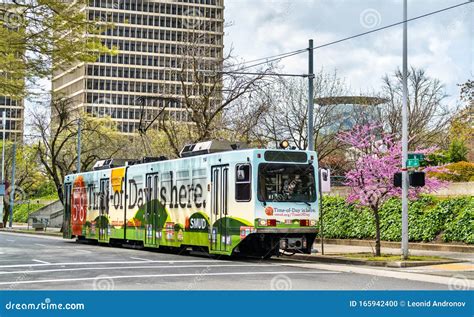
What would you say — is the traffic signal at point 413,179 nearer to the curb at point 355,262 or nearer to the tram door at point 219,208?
the curb at point 355,262

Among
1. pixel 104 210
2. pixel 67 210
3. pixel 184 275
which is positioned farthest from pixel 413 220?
pixel 67 210

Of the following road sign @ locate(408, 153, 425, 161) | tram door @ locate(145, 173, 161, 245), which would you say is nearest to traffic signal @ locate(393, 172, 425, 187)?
road sign @ locate(408, 153, 425, 161)

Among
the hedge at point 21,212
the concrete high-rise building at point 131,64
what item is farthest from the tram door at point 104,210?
the concrete high-rise building at point 131,64

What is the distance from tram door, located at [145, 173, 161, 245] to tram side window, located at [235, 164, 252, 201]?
5889 mm

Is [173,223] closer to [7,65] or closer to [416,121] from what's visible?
[7,65]

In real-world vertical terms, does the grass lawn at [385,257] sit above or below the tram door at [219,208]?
below

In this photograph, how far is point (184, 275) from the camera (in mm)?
17797

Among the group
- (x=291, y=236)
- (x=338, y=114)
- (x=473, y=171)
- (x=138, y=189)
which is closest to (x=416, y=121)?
(x=338, y=114)

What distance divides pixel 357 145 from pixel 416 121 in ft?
103

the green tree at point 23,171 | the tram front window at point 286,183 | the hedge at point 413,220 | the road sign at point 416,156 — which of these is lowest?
the hedge at point 413,220

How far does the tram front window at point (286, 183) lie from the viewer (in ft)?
74.3

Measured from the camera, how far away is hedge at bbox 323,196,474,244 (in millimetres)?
27688

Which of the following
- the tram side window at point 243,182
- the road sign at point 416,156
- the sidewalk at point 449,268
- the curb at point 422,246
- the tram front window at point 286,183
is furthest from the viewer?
the curb at point 422,246

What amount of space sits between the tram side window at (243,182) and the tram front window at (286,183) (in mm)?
323
